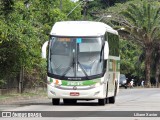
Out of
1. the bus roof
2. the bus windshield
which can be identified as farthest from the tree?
the bus windshield

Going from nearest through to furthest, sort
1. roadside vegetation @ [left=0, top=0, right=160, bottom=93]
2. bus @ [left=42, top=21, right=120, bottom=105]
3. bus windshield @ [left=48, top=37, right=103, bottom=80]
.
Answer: bus @ [left=42, top=21, right=120, bottom=105]
bus windshield @ [left=48, top=37, right=103, bottom=80]
roadside vegetation @ [left=0, top=0, right=160, bottom=93]

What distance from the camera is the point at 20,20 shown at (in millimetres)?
29906

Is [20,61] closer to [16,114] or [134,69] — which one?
[16,114]

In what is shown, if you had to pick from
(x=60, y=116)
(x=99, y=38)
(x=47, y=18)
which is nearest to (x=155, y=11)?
(x=47, y=18)

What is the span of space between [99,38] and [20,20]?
626 centimetres

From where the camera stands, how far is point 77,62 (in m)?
25.1

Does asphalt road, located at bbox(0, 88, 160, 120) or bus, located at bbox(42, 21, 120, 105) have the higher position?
bus, located at bbox(42, 21, 120, 105)

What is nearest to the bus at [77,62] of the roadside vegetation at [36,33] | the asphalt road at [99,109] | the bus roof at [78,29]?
the bus roof at [78,29]

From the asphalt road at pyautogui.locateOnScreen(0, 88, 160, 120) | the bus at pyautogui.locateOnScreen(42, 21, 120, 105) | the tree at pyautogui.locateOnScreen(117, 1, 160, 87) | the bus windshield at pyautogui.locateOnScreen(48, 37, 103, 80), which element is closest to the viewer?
the asphalt road at pyautogui.locateOnScreen(0, 88, 160, 120)

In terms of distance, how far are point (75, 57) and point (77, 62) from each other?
9.8 inches

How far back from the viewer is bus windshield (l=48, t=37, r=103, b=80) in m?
25.0

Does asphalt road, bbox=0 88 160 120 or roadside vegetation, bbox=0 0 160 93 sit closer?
asphalt road, bbox=0 88 160 120

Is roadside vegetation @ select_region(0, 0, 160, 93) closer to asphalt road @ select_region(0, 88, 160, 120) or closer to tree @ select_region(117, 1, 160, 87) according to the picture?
tree @ select_region(117, 1, 160, 87)

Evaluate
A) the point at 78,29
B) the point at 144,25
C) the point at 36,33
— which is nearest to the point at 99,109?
the point at 78,29
